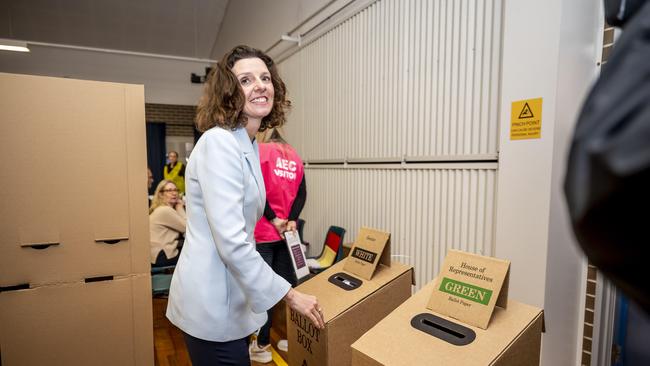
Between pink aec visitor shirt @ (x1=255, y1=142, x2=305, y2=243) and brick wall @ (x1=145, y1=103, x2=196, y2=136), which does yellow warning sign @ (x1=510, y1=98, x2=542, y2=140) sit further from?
brick wall @ (x1=145, y1=103, x2=196, y2=136)

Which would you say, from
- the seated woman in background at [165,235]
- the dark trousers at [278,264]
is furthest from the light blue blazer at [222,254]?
the seated woman in background at [165,235]

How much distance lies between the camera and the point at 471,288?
0.99 meters

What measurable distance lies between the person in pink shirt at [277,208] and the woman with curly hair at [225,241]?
1164 millimetres

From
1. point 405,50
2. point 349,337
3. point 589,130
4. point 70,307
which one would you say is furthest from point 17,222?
point 405,50

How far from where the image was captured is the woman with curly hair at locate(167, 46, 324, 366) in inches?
38.5

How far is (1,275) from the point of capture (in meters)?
1.54

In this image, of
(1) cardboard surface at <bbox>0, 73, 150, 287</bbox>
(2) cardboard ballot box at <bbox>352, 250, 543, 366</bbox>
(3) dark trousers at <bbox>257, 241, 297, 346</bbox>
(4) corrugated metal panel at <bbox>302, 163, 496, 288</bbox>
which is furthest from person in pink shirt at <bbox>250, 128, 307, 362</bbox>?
(2) cardboard ballot box at <bbox>352, 250, 543, 366</bbox>

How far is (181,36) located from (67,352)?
6.83 meters

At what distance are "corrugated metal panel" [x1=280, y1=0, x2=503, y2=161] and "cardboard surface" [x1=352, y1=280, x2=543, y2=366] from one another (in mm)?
1110

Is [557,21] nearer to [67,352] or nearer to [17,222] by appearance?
[17,222]

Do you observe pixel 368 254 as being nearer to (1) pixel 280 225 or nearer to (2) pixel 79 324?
(1) pixel 280 225

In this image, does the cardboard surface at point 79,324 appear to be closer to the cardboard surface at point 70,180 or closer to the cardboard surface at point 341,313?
the cardboard surface at point 70,180

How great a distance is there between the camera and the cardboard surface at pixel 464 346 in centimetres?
85

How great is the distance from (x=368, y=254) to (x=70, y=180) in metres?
1.39
